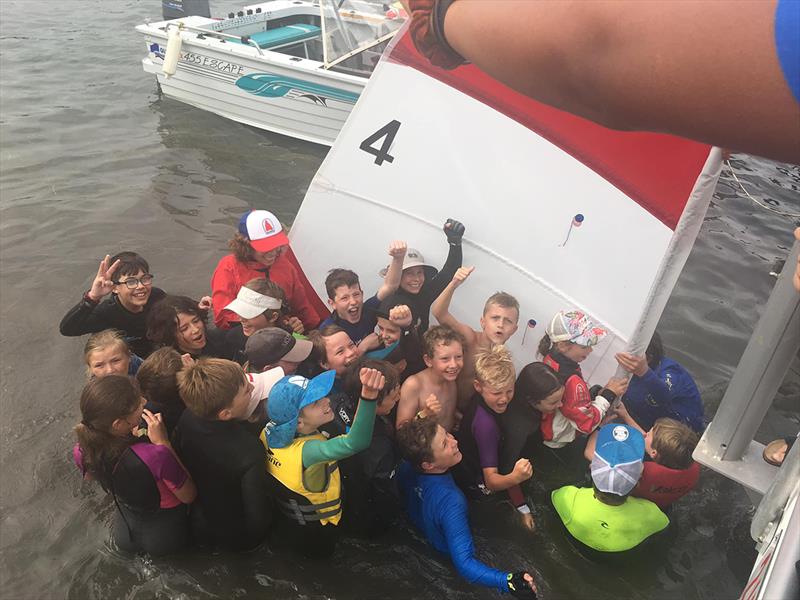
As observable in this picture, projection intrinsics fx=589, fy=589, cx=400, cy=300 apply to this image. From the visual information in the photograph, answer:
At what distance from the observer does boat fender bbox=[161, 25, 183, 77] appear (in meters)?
9.32

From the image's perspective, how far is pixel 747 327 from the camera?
6.24 m

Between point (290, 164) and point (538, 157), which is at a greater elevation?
point (538, 157)

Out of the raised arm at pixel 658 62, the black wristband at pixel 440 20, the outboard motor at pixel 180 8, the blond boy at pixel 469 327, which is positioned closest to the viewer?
the raised arm at pixel 658 62

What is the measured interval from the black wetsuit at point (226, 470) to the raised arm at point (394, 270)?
1.47 m

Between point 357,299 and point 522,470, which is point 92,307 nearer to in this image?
point 357,299

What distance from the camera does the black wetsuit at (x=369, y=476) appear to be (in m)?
3.29

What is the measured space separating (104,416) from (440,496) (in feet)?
5.94

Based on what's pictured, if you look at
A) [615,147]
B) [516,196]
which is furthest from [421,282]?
[615,147]

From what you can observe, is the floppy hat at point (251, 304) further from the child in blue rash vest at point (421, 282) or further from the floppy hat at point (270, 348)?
the child in blue rash vest at point (421, 282)

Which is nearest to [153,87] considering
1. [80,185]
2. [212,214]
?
[80,185]

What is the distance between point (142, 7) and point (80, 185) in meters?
9.91

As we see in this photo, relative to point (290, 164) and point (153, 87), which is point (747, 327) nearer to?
point (290, 164)

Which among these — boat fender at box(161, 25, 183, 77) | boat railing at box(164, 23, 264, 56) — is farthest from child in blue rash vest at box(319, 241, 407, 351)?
boat fender at box(161, 25, 183, 77)

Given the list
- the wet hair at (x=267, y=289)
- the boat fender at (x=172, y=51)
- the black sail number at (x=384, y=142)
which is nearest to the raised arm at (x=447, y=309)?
the black sail number at (x=384, y=142)
